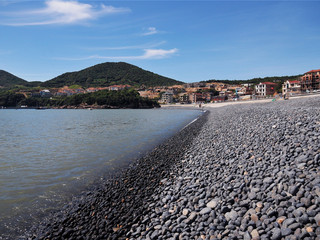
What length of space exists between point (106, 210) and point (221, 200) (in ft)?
12.2

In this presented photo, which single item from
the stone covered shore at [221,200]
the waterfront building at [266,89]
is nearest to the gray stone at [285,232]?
the stone covered shore at [221,200]

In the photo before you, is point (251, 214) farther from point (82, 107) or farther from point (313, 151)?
point (82, 107)

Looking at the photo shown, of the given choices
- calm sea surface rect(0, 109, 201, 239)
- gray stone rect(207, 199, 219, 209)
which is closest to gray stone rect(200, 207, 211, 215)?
gray stone rect(207, 199, 219, 209)

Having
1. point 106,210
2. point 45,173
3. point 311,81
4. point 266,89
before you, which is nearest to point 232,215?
point 106,210

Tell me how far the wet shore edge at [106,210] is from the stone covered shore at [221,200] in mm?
28

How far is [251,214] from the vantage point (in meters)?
4.71

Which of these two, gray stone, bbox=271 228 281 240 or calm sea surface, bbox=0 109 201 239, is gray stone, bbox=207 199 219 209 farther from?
calm sea surface, bbox=0 109 201 239

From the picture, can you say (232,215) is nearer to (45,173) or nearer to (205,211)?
(205,211)

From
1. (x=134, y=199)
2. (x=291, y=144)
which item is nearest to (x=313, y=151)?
(x=291, y=144)

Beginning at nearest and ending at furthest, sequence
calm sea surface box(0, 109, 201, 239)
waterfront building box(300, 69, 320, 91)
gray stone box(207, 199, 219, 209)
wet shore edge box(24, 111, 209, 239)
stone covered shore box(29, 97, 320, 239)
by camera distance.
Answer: stone covered shore box(29, 97, 320, 239) → gray stone box(207, 199, 219, 209) → wet shore edge box(24, 111, 209, 239) → calm sea surface box(0, 109, 201, 239) → waterfront building box(300, 69, 320, 91)

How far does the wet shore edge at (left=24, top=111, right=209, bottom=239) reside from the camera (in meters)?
5.69

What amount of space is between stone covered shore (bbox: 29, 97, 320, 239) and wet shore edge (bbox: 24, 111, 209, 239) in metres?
0.03

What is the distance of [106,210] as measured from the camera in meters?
6.69

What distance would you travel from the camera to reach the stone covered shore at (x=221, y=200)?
14.5ft
